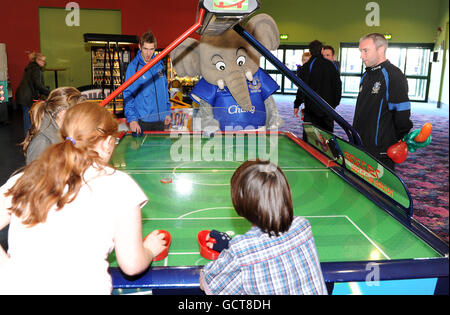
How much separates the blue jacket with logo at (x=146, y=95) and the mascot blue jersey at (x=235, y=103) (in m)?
0.45

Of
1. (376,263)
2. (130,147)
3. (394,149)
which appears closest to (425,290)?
(376,263)

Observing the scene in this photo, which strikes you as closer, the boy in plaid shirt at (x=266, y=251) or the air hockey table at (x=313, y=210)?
the boy in plaid shirt at (x=266, y=251)

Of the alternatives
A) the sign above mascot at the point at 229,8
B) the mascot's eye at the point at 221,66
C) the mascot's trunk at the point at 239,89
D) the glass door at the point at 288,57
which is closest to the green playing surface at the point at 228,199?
the mascot's trunk at the point at 239,89

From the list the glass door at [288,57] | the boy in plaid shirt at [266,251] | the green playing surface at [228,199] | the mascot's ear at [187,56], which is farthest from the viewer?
the glass door at [288,57]

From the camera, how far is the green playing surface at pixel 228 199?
5.29 feet

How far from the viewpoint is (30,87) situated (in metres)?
6.95

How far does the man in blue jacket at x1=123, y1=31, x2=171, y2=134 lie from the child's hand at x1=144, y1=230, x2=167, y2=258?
2.24 meters

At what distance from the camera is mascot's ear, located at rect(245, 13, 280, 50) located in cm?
363

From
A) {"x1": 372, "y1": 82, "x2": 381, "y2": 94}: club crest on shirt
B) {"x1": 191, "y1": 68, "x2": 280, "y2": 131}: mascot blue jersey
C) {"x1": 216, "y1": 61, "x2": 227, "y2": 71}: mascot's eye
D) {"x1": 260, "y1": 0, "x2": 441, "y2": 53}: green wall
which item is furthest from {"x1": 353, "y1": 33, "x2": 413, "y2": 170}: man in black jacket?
{"x1": 260, "y1": 0, "x2": 441, "y2": 53}: green wall

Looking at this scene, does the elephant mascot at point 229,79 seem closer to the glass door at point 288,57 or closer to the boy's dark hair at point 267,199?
the boy's dark hair at point 267,199

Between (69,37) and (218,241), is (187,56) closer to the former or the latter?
(218,241)

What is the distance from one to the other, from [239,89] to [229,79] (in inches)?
4.8

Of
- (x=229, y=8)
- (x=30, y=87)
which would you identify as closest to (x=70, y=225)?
(x=229, y=8)

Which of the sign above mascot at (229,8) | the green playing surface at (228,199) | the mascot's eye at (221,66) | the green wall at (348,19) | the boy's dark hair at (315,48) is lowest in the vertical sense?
the green playing surface at (228,199)
